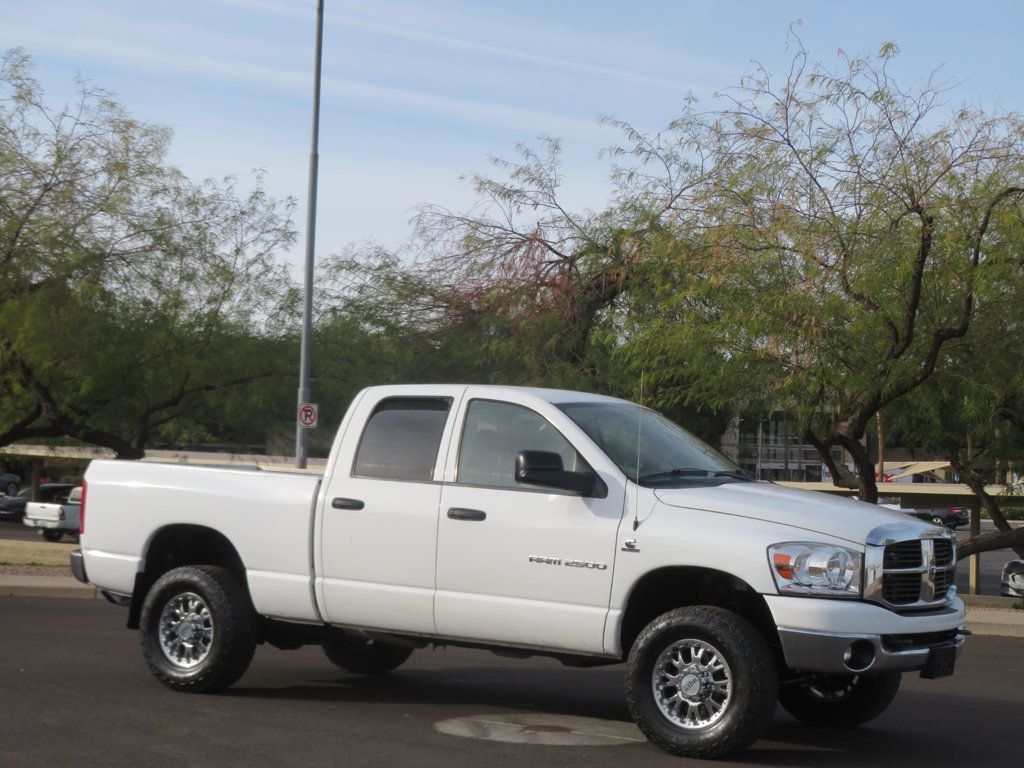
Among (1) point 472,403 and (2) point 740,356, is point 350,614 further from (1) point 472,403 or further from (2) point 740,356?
(2) point 740,356

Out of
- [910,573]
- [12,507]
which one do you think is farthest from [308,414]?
[12,507]

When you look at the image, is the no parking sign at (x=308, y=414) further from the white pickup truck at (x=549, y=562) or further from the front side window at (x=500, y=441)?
the front side window at (x=500, y=441)

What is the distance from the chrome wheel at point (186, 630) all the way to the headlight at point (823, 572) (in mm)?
3914

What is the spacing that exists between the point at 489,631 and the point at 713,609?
4.50 feet

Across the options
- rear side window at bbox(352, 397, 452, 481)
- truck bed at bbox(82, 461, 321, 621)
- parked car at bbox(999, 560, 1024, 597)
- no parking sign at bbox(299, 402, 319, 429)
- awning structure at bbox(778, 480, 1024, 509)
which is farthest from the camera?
parked car at bbox(999, 560, 1024, 597)

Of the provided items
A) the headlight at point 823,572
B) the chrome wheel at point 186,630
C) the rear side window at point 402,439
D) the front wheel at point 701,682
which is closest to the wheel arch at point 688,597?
the front wheel at point 701,682

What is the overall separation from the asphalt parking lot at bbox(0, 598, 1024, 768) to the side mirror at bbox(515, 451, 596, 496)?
4.75 feet

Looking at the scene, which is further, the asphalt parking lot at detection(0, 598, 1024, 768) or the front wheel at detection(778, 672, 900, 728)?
the front wheel at detection(778, 672, 900, 728)

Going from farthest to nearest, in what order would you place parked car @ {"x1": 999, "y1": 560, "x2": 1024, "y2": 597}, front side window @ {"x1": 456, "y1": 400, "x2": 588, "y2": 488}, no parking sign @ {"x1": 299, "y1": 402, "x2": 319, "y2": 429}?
parked car @ {"x1": 999, "y1": 560, "x2": 1024, "y2": 597}, no parking sign @ {"x1": 299, "y1": 402, "x2": 319, "y2": 429}, front side window @ {"x1": 456, "y1": 400, "x2": 588, "y2": 488}

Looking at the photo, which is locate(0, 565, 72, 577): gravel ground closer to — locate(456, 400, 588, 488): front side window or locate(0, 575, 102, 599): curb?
locate(0, 575, 102, 599): curb

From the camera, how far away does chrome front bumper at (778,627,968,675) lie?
6.77 meters

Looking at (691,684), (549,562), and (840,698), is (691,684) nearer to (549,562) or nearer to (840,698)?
(549,562)

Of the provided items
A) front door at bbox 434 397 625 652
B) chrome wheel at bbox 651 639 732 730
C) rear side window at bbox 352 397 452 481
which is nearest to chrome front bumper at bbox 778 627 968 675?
chrome wheel at bbox 651 639 732 730

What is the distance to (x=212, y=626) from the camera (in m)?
8.74
